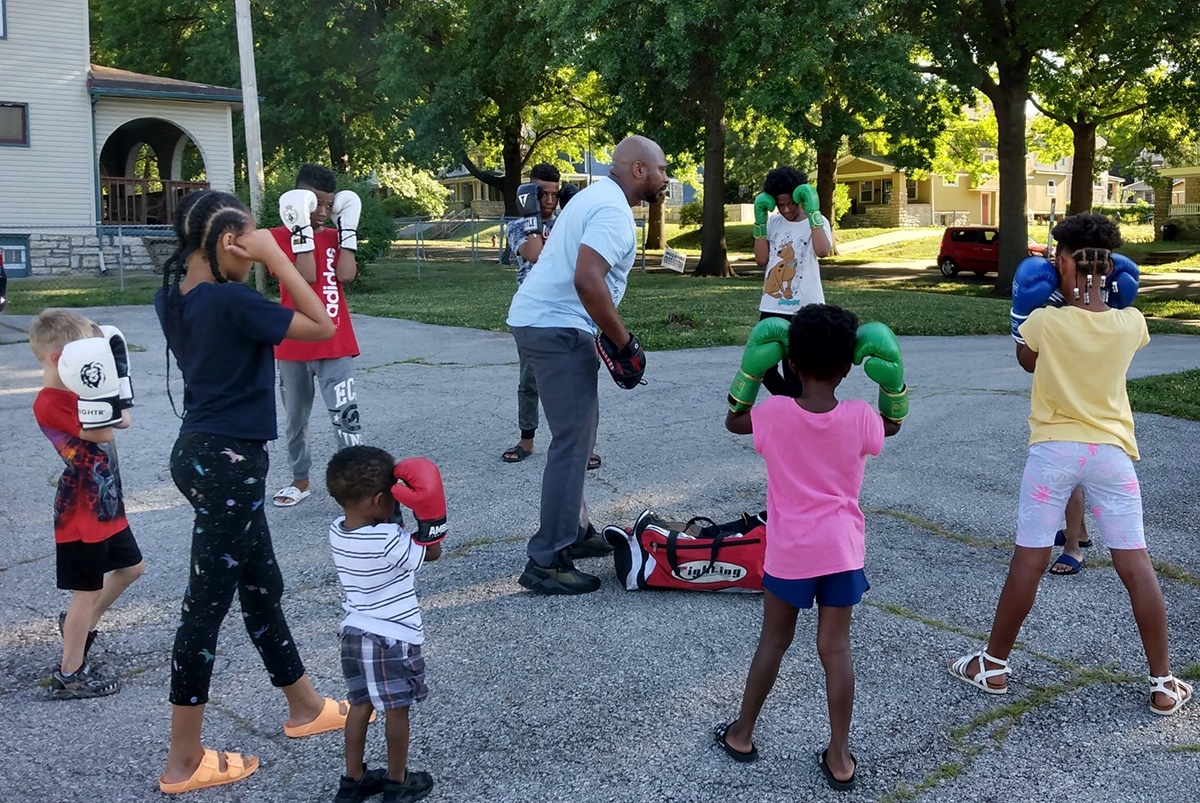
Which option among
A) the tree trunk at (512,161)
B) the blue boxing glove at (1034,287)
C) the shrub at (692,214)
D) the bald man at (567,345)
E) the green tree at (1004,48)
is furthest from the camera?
the shrub at (692,214)

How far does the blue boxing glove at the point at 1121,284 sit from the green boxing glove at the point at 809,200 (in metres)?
2.63

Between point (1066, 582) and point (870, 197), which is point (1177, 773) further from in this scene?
point (870, 197)

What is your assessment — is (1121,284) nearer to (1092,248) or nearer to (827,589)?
(1092,248)

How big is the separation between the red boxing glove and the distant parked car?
28.9 metres

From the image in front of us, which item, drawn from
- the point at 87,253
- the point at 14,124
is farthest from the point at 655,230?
the point at 14,124

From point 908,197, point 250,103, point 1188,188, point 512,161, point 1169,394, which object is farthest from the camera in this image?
point 908,197

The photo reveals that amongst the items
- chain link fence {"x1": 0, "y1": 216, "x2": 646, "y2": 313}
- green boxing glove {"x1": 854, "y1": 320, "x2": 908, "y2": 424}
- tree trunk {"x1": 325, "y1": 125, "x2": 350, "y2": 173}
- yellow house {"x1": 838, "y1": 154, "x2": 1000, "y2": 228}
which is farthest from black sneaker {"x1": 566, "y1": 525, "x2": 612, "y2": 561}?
yellow house {"x1": 838, "y1": 154, "x2": 1000, "y2": 228}

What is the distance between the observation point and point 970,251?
29391mm

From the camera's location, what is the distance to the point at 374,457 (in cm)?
293

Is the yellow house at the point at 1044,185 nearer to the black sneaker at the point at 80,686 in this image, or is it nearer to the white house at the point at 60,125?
the white house at the point at 60,125

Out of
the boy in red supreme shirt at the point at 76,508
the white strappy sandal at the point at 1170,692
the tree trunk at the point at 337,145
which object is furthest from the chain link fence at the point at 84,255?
the white strappy sandal at the point at 1170,692

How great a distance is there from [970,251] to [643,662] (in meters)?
28.1

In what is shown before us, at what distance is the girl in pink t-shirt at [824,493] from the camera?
9.94ft

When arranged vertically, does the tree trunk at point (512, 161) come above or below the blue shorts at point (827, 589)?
above
